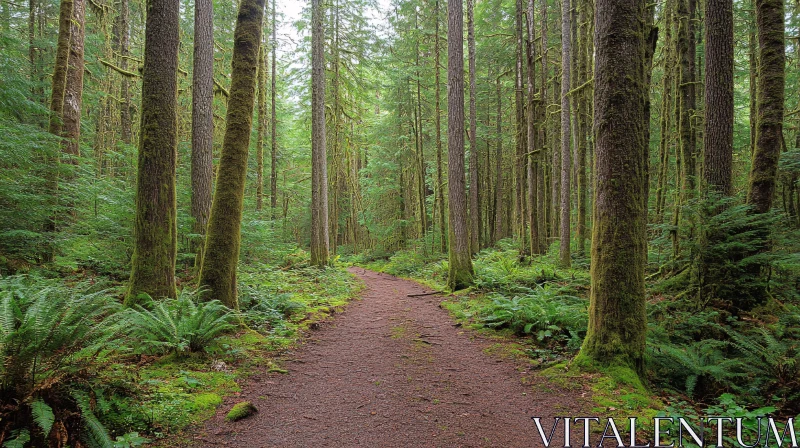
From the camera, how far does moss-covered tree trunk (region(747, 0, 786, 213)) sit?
688cm

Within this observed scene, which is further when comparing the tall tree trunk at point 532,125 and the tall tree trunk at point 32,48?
the tall tree trunk at point 532,125

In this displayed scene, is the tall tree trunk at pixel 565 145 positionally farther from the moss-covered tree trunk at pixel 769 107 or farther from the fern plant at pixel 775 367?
the fern plant at pixel 775 367

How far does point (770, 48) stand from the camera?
703 centimetres

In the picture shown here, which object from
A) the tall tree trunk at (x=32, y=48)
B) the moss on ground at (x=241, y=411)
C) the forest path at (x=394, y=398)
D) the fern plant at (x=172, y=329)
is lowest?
the forest path at (x=394, y=398)

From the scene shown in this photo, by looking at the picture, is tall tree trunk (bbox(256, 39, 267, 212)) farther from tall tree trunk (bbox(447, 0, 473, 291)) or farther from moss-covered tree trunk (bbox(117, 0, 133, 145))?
tall tree trunk (bbox(447, 0, 473, 291))

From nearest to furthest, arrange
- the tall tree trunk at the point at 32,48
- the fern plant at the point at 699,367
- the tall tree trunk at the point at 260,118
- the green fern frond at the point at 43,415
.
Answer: the green fern frond at the point at 43,415 < the fern plant at the point at 699,367 < the tall tree trunk at the point at 32,48 < the tall tree trunk at the point at 260,118

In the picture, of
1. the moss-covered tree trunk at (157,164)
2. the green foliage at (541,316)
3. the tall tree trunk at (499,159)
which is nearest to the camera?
the moss-covered tree trunk at (157,164)

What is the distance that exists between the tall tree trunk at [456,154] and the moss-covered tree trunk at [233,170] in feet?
19.5

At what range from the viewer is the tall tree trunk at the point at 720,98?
7.31 meters

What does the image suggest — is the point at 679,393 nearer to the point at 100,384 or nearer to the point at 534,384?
the point at 534,384

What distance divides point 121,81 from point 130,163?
8.05 m

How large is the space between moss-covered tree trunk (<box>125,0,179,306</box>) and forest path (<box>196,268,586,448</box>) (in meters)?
2.64

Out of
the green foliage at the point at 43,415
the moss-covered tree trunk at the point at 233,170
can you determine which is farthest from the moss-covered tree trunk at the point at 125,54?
the green foliage at the point at 43,415

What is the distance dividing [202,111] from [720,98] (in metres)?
12.8
